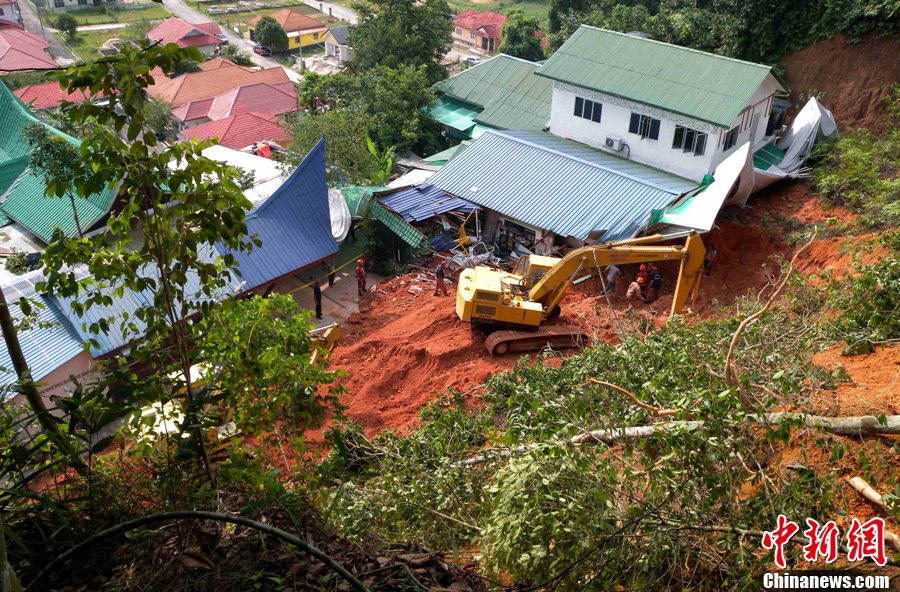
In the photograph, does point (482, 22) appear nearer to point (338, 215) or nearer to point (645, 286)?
point (338, 215)

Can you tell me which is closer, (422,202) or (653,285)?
(653,285)

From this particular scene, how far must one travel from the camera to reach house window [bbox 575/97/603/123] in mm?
22453

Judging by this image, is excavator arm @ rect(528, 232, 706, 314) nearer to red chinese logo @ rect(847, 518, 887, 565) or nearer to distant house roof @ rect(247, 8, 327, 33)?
red chinese logo @ rect(847, 518, 887, 565)

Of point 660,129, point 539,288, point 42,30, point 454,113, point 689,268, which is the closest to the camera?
point 689,268

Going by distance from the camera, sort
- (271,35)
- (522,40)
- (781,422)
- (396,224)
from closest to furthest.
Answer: (781,422), (396,224), (522,40), (271,35)

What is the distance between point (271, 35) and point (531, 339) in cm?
4684

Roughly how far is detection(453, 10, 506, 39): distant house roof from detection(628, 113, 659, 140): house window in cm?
3745

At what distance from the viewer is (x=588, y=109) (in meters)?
22.7

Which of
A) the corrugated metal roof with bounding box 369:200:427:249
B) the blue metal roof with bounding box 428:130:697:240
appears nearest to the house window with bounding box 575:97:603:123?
the blue metal roof with bounding box 428:130:697:240

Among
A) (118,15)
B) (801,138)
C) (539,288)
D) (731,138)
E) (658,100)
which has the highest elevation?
(658,100)

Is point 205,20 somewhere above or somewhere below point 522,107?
below

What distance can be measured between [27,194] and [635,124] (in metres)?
18.8

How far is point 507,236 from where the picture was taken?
21.5 m

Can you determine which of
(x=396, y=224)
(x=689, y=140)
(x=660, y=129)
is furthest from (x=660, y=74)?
(x=396, y=224)
